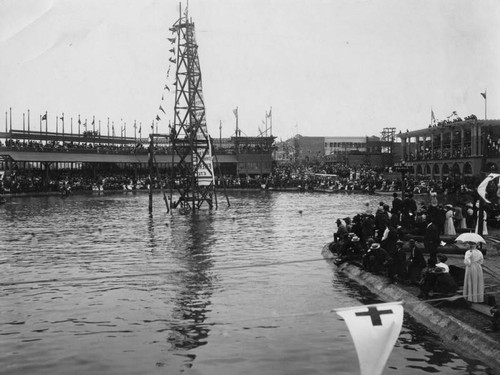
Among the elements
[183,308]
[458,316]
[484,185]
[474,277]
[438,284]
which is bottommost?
[183,308]

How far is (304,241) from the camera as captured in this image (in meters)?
26.5

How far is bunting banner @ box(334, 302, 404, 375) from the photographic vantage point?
7430mm

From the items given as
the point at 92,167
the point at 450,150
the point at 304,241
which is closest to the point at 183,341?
the point at 304,241

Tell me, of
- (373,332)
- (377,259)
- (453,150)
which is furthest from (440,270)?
(453,150)

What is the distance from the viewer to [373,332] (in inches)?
299

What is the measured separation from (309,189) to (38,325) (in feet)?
202

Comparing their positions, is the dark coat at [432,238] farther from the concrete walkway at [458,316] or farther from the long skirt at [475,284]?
the long skirt at [475,284]

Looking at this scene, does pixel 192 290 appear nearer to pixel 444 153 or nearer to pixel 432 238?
pixel 432 238

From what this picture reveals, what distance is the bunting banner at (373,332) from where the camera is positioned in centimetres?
743

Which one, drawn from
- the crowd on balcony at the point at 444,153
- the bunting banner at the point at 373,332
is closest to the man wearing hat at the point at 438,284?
the bunting banner at the point at 373,332

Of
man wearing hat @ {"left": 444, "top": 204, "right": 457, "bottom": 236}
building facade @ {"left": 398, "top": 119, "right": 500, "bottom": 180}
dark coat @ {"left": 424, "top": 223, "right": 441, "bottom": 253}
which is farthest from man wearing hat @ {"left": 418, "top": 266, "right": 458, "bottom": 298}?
building facade @ {"left": 398, "top": 119, "right": 500, "bottom": 180}

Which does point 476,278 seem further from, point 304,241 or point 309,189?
point 309,189

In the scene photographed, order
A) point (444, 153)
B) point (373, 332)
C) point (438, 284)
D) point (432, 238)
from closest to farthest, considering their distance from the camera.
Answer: point (373, 332)
point (438, 284)
point (432, 238)
point (444, 153)

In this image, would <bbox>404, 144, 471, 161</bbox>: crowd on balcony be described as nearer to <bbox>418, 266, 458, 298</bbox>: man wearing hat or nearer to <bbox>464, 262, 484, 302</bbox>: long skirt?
<bbox>418, 266, 458, 298</bbox>: man wearing hat
